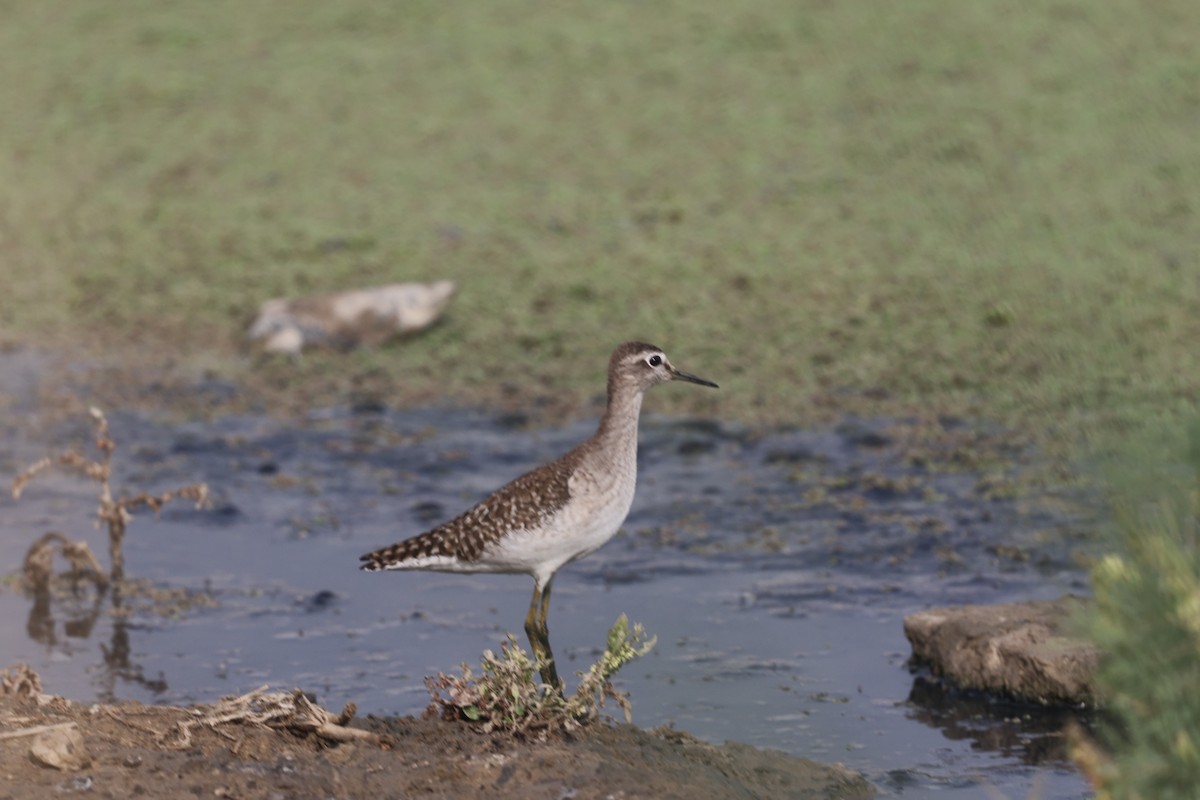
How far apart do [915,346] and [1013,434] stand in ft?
4.28

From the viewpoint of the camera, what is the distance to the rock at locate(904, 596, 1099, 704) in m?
6.86

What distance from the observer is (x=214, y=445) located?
416 inches

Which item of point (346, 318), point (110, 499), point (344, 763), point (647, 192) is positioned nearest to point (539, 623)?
point (344, 763)

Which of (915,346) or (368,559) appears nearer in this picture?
(368,559)

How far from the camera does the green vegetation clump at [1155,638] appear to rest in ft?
12.6

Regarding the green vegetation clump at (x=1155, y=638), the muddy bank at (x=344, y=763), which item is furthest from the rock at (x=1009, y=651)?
the green vegetation clump at (x=1155, y=638)

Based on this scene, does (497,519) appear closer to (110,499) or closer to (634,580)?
(634,580)

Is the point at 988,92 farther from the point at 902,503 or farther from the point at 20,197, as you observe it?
the point at 20,197

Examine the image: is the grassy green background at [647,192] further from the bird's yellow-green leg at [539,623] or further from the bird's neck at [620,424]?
the bird's yellow-green leg at [539,623]

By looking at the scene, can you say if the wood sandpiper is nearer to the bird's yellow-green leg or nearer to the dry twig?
the bird's yellow-green leg

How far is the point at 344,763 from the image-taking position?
18.2 feet

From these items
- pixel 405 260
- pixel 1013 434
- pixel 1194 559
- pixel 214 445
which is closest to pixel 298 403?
pixel 214 445

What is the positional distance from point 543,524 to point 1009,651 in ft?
6.22

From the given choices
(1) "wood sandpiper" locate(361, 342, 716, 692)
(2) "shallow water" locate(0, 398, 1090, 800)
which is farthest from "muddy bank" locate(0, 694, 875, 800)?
(2) "shallow water" locate(0, 398, 1090, 800)
